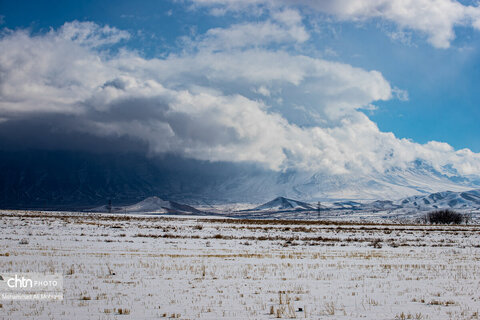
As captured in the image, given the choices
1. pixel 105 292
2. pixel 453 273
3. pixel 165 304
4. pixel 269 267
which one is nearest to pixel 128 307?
pixel 165 304

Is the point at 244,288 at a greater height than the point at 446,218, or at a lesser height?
greater

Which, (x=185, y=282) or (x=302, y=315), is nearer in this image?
(x=302, y=315)

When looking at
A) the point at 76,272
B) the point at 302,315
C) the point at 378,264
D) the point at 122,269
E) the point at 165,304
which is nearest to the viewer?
the point at 302,315

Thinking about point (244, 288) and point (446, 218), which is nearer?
point (244, 288)

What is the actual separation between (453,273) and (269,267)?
30.7 ft

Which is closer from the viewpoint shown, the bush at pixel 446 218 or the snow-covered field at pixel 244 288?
the snow-covered field at pixel 244 288

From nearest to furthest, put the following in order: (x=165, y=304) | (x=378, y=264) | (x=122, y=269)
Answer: (x=165, y=304)
(x=122, y=269)
(x=378, y=264)

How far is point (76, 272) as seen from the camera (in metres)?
18.9

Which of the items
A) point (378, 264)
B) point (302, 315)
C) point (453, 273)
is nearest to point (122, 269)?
point (302, 315)

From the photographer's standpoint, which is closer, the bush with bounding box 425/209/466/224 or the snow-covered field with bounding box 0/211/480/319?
the snow-covered field with bounding box 0/211/480/319

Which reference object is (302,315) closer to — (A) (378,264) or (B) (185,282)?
(B) (185,282)

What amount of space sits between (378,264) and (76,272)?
1695cm

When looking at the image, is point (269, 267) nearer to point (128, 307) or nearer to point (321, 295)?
point (321, 295)

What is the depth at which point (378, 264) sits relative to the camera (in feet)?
82.7
